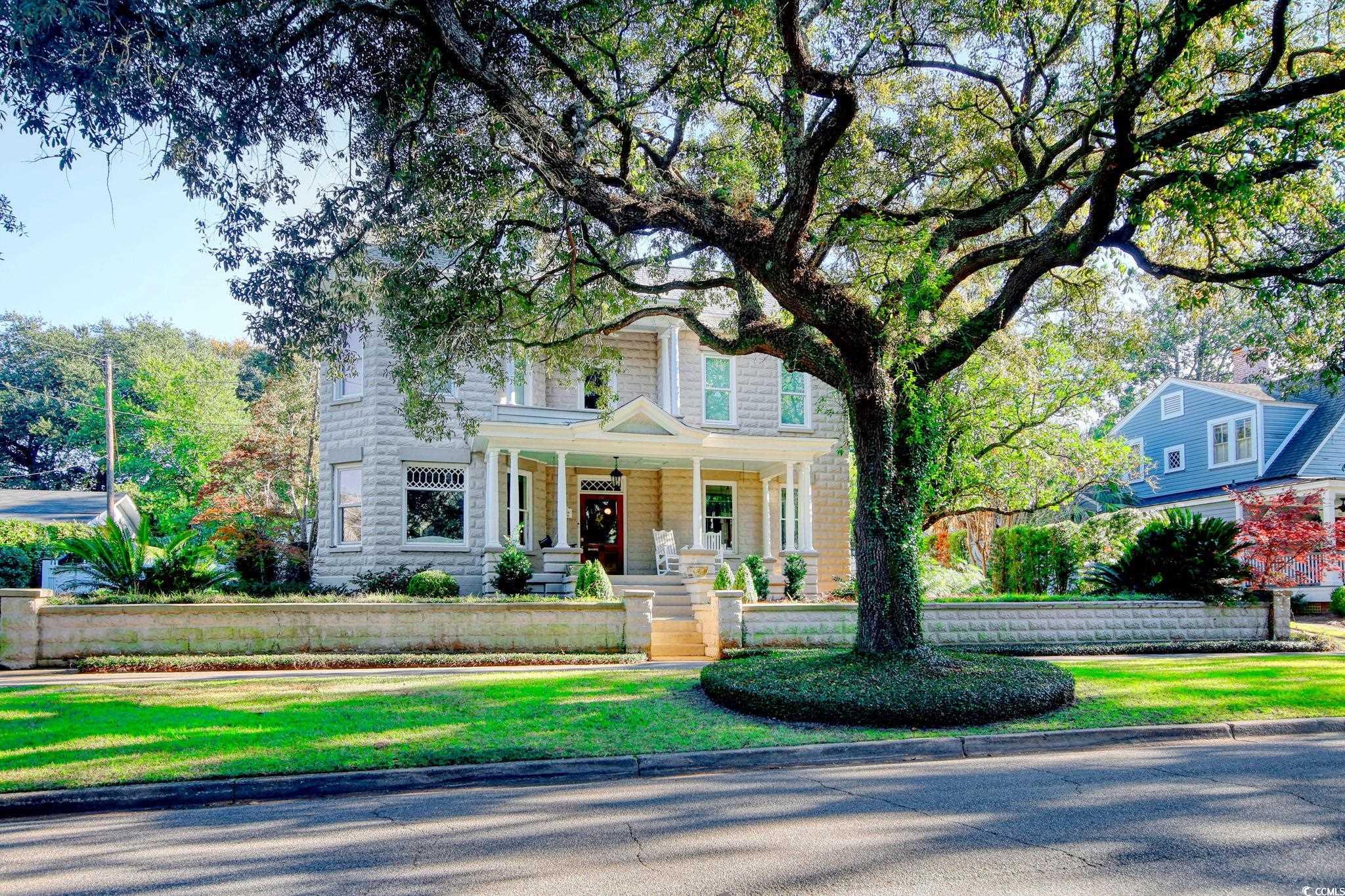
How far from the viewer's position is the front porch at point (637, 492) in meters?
19.8

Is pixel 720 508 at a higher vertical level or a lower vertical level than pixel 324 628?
higher

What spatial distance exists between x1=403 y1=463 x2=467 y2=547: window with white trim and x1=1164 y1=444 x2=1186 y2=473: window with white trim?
1021 inches

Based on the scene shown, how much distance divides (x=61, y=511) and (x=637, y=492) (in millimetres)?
21060

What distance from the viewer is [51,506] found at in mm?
30531

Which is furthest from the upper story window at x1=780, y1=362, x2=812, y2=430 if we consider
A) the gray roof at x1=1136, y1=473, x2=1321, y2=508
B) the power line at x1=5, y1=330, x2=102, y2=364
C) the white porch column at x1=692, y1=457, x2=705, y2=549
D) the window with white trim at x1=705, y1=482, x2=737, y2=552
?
the power line at x1=5, y1=330, x2=102, y2=364

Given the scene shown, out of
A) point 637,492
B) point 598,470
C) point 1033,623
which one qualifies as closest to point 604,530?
point 637,492

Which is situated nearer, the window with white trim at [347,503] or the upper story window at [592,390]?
the upper story window at [592,390]

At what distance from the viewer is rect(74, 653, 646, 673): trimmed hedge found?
12891mm

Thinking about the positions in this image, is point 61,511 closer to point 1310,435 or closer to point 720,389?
point 720,389

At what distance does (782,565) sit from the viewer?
21547 millimetres

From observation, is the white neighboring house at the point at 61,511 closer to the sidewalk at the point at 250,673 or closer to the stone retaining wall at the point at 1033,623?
the sidewalk at the point at 250,673

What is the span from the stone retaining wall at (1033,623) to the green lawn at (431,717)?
11.7 feet

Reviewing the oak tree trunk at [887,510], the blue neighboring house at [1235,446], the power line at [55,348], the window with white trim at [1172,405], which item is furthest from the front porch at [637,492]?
the power line at [55,348]

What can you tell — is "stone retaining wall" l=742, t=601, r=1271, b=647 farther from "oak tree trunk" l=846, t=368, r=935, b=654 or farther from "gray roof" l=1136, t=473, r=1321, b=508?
"gray roof" l=1136, t=473, r=1321, b=508
